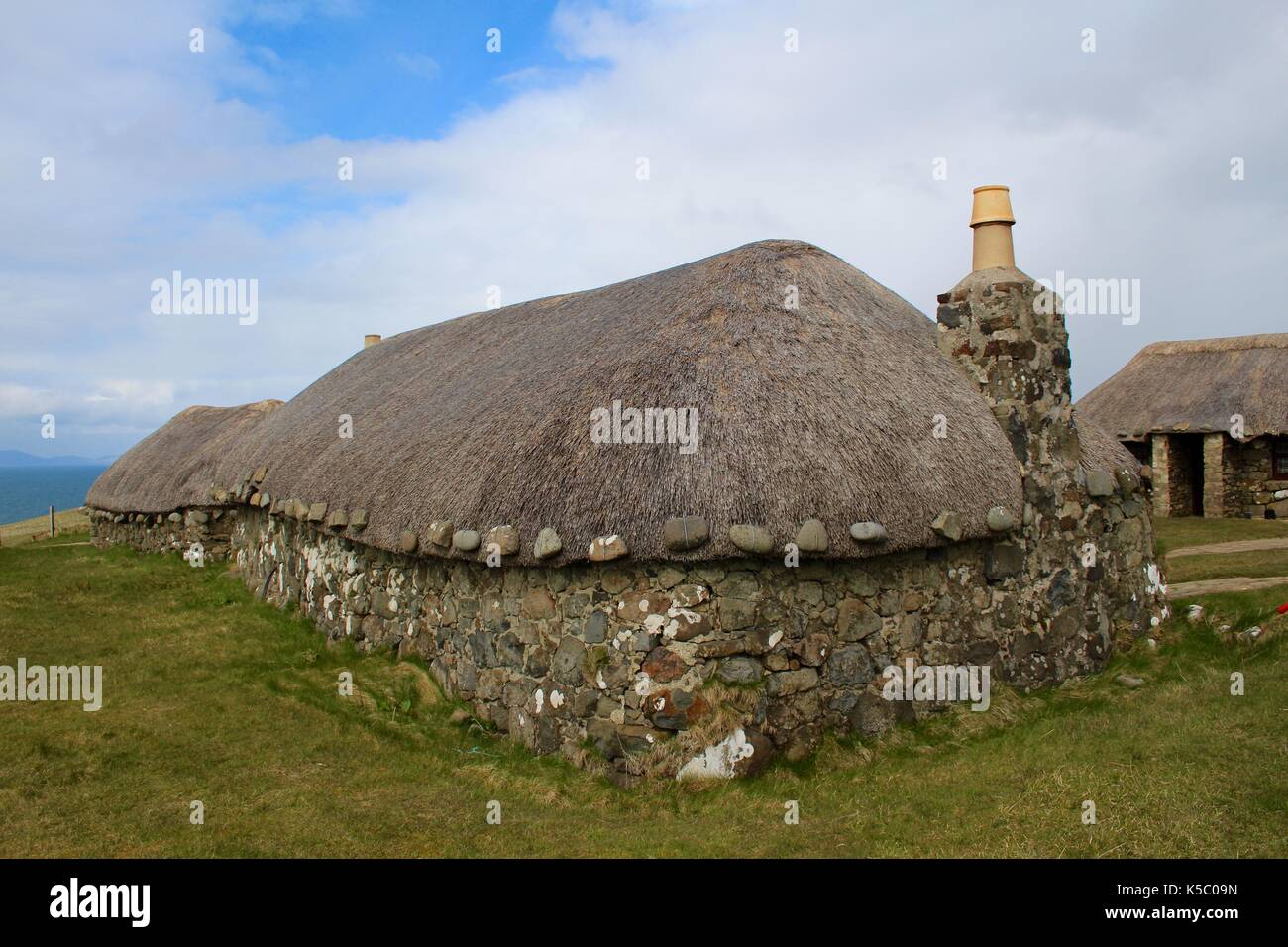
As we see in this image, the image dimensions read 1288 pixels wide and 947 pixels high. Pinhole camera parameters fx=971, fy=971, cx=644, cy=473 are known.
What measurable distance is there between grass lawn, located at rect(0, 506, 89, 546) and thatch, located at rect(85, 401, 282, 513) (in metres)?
4.94

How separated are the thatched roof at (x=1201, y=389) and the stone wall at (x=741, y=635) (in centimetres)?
1539

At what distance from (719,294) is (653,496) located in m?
3.18

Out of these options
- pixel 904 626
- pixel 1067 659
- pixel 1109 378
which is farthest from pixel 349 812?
pixel 1109 378

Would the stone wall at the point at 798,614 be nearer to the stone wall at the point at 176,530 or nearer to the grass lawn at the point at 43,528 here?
the stone wall at the point at 176,530

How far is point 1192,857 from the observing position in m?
5.91

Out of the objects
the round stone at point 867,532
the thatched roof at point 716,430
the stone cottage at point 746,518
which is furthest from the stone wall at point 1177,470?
the round stone at point 867,532

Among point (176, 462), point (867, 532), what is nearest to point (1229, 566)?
point (867, 532)

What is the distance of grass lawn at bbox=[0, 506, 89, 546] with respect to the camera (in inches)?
1197

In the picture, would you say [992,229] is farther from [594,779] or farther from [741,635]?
[594,779]

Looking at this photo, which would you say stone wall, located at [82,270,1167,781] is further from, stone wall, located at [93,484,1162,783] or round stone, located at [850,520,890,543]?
round stone, located at [850,520,890,543]

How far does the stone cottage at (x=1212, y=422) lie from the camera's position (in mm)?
24250

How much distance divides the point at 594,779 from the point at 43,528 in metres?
35.0

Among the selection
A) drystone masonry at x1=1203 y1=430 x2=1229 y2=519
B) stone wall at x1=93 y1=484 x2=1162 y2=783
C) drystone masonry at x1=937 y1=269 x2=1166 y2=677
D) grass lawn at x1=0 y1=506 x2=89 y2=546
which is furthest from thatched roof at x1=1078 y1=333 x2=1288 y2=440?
grass lawn at x1=0 y1=506 x2=89 y2=546

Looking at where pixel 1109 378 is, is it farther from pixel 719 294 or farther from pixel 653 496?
pixel 653 496
